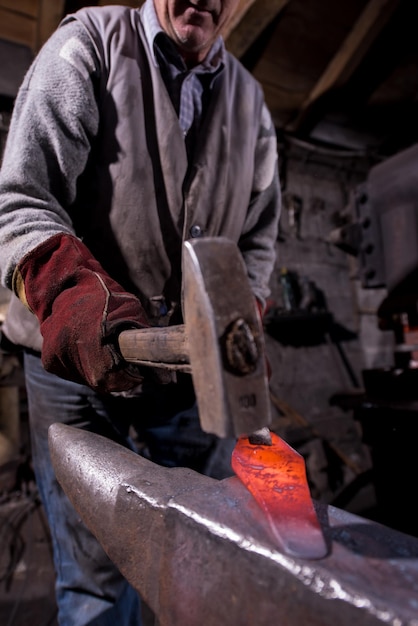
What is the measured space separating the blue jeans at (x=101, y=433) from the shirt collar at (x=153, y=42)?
1046mm

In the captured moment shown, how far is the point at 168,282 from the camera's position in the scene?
4.26 feet

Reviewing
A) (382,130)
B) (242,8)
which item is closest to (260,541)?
(242,8)

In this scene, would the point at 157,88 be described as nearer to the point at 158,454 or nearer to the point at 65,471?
the point at 65,471

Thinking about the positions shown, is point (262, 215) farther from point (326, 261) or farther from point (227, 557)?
point (326, 261)

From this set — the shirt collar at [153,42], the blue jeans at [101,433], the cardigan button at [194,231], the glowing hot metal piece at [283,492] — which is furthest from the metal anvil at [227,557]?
the shirt collar at [153,42]

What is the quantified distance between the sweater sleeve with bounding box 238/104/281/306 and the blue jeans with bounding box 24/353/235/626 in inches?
21.8

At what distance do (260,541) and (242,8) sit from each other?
294 centimetres

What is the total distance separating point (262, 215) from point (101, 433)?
3.50 feet

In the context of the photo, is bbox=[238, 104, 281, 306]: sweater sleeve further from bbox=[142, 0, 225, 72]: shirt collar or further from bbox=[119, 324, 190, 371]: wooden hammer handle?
bbox=[119, 324, 190, 371]: wooden hammer handle

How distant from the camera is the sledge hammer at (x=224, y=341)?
49cm

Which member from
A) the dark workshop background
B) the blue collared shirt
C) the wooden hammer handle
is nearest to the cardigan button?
the blue collared shirt

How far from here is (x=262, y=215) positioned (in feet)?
5.45

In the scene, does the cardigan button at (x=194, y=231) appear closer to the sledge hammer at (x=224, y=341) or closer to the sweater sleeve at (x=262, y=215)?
the sweater sleeve at (x=262, y=215)

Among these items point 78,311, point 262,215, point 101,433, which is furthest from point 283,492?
point 262,215
